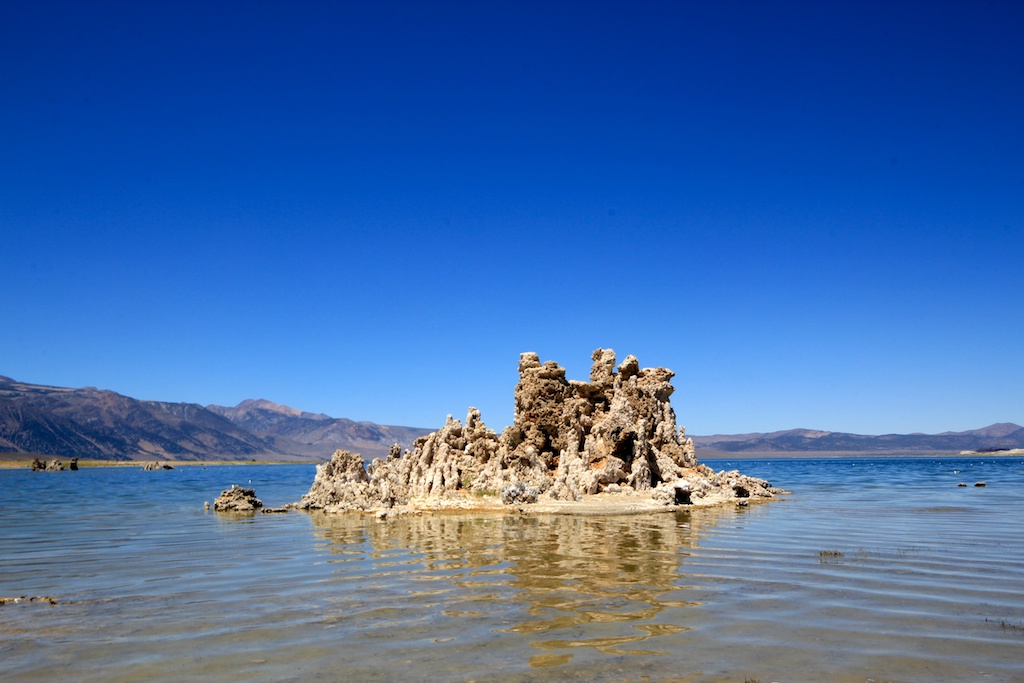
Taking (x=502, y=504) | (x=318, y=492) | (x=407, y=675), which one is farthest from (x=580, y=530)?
(x=318, y=492)

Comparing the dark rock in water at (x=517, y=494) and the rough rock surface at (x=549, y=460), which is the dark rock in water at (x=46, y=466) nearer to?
the rough rock surface at (x=549, y=460)

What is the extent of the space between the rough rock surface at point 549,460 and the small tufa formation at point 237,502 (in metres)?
2.64

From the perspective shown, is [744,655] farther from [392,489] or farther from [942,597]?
[392,489]

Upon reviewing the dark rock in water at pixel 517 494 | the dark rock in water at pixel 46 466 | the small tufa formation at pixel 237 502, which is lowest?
the dark rock in water at pixel 46 466

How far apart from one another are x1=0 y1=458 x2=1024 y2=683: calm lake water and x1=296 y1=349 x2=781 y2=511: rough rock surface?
6497mm

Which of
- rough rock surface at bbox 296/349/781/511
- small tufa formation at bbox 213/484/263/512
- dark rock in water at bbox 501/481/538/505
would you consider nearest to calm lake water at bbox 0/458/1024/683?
dark rock in water at bbox 501/481/538/505

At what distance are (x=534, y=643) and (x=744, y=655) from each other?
287 cm

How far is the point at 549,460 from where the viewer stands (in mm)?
33594

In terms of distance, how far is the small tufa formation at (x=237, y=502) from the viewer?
33.9 meters

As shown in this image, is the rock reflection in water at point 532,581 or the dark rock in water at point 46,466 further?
the dark rock in water at point 46,466

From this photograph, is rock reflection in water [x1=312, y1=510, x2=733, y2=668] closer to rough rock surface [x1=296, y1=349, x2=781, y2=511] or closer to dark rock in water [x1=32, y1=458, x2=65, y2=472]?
rough rock surface [x1=296, y1=349, x2=781, y2=511]

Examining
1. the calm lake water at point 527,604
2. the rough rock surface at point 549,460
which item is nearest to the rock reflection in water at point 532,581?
the calm lake water at point 527,604

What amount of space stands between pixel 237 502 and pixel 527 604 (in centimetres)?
2606

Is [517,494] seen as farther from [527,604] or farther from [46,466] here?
[46,466]
